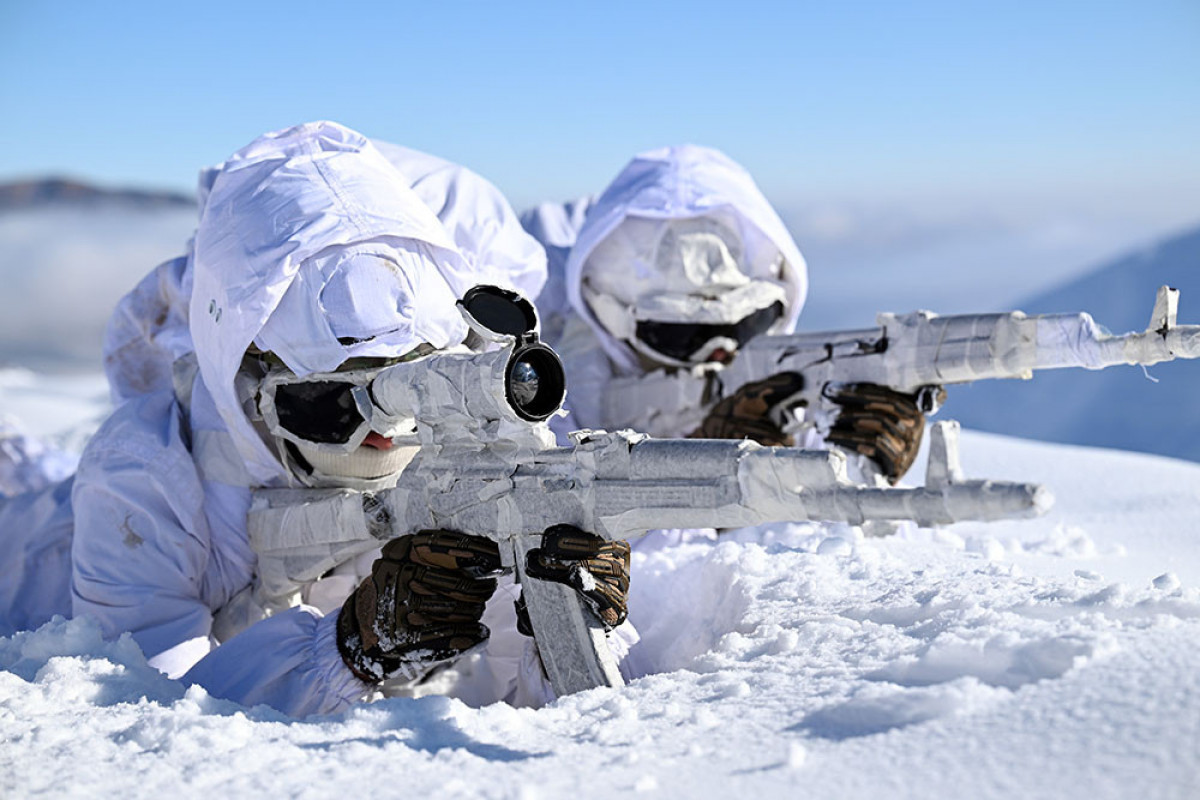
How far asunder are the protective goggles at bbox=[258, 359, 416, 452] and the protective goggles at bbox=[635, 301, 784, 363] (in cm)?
180

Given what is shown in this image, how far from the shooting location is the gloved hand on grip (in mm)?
2146

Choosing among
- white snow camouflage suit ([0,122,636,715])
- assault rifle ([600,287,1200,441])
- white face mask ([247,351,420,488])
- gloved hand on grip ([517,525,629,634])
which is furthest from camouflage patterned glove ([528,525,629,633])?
assault rifle ([600,287,1200,441])

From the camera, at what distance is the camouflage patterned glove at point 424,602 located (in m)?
2.34

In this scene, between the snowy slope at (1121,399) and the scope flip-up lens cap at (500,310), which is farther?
the snowy slope at (1121,399)

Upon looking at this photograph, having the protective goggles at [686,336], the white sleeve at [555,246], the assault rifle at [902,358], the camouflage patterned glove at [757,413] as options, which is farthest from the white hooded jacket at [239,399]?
the white sleeve at [555,246]

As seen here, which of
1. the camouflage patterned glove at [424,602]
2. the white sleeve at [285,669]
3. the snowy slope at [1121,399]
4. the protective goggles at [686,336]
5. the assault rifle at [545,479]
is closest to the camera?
the assault rifle at [545,479]

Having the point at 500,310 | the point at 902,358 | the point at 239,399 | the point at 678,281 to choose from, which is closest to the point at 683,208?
the point at 678,281

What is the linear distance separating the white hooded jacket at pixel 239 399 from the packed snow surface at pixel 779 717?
0.37 meters

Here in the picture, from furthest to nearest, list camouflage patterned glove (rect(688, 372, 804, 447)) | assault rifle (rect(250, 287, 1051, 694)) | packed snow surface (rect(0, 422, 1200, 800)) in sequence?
camouflage patterned glove (rect(688, 372, 804, 447))
assault rifle (rect(250, 287, 1051, 694))
packed snow surface (rect(0, 422, 1200, 800))

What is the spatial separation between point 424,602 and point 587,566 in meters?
0.38

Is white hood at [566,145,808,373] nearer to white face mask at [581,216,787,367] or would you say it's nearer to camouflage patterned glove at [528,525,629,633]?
white face mask at [581,216,787,367]

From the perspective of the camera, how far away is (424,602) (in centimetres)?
234

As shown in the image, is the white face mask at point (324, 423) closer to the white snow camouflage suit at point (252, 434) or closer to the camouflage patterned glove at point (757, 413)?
the white snow camouflage suit at point (252, 434)

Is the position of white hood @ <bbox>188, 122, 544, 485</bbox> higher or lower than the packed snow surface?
higher
